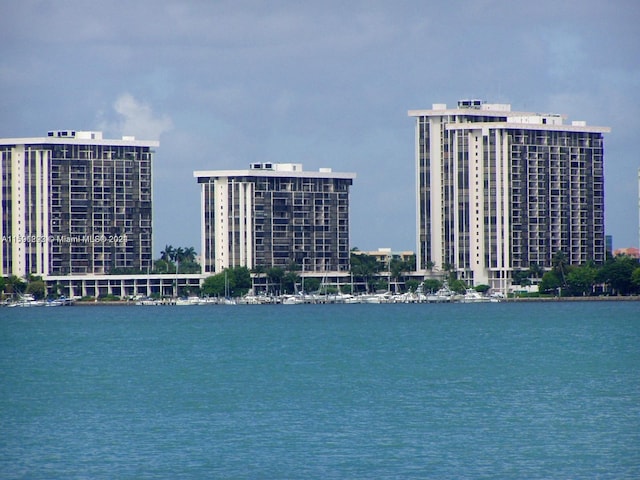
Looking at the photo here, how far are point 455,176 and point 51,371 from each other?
13518 cm

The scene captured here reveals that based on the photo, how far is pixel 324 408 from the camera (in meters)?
48.8

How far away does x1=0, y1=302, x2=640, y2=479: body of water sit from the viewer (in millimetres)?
36750

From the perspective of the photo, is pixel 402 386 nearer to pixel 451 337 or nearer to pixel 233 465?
pixel 233 465

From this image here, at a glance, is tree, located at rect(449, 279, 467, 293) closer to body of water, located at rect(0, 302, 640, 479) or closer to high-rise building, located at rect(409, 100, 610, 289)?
high-rise building, located at rect(409, 100, 610, 289)

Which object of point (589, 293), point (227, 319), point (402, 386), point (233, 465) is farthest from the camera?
point (589, 293)

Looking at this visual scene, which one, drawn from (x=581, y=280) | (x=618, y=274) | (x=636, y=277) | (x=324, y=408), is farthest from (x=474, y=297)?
(x=324, y=408)

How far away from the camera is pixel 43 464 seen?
36.9 meters

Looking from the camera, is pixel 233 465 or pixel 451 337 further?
pixel 451 337

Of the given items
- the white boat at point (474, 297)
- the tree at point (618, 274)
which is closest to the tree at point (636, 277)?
the tree at point (618, 274)

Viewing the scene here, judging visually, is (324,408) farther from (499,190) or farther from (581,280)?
(499,190)

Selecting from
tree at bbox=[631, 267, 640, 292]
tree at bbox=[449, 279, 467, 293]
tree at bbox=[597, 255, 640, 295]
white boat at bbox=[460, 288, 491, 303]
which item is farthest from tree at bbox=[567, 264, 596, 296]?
tree at bbox=[449, 279, 467, 293]

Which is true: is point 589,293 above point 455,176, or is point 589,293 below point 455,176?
below

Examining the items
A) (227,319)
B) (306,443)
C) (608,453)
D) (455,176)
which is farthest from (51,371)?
(455,176)

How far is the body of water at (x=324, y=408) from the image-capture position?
36750mm
